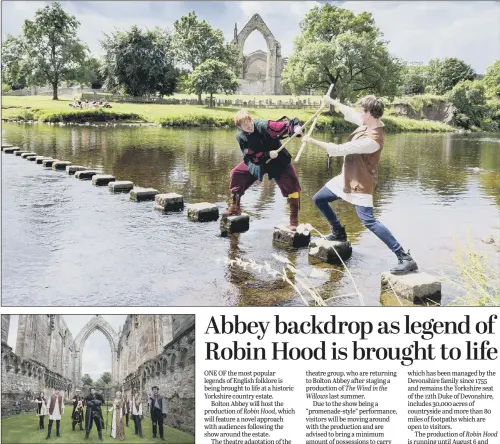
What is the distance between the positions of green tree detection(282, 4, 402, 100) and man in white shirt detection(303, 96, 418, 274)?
47.9ft

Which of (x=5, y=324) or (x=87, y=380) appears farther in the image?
(x=87, y=380)

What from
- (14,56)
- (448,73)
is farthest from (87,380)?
(448,73)

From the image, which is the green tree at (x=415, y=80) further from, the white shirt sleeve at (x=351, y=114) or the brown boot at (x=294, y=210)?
the white shirt sleeve at (x=351, y=114)

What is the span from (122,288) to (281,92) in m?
44.0

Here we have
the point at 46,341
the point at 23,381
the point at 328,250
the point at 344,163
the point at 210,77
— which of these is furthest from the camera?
the point at 210,77

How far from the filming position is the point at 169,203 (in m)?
9.12

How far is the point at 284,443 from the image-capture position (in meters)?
5.34

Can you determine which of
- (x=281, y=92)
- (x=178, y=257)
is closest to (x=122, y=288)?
(x=178, y=257)

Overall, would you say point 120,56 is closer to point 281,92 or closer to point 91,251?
point 281,92

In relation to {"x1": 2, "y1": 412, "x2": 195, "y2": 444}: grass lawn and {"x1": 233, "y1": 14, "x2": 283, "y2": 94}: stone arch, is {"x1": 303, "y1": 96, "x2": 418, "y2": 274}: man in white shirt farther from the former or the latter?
{"x1": 233, "y1": 14, "x2": 283, "y2": 94}: stone arch

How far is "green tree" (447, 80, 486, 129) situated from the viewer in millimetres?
46938

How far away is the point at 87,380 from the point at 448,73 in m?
56.1

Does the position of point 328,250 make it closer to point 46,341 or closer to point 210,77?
point 46,341

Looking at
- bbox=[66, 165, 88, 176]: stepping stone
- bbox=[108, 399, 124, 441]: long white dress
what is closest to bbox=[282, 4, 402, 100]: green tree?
bbox=[66, 165, 88, 176]: stepping stone
